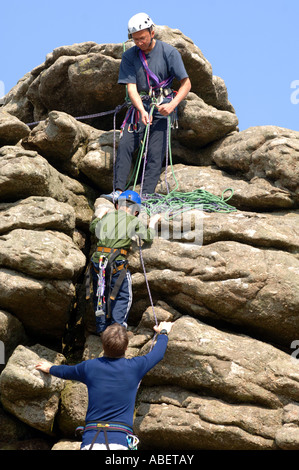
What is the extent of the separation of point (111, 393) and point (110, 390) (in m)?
0.04

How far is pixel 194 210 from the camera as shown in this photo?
488 inches

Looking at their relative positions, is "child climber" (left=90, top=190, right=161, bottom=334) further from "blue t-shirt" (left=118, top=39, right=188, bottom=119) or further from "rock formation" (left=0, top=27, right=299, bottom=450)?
"blue t-shirt" (left=118, top=39, right=188, bottom=119)

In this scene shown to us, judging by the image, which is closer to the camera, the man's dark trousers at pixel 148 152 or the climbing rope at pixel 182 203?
the climbing rope at pixel 182 203

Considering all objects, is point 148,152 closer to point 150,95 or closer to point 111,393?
point 150,95

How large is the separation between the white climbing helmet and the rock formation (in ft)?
9.18

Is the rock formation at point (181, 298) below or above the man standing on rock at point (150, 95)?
below

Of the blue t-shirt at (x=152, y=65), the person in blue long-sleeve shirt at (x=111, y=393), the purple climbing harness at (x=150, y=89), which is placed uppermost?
the blue t-shirt at (x=152, y=65)

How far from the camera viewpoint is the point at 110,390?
7.96 m

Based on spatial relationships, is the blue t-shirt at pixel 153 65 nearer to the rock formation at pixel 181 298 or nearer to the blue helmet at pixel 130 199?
the rock formation at pixel 181 298

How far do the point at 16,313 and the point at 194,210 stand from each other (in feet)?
14.4

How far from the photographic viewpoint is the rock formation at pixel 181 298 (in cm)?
988

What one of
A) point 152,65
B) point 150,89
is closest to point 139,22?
point 152,65

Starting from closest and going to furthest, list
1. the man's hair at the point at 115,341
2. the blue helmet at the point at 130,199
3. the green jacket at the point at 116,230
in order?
the man's hair at the point at 115,341
the green jacket at the point at 116,230
the blue helmet at the point at 130,199

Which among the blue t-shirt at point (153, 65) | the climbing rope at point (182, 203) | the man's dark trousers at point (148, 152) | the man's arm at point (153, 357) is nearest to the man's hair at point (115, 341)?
the man's arm at point (153, 357)
